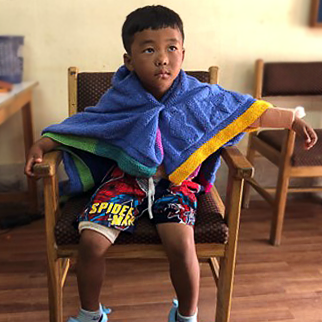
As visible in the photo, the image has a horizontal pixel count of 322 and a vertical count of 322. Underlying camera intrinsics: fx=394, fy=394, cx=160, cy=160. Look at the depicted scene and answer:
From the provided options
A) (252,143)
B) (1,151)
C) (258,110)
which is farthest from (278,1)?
(1,151)

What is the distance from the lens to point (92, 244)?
3.62ft

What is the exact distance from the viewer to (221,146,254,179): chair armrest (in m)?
1.10

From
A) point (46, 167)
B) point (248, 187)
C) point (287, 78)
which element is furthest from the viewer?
point (248, 187)

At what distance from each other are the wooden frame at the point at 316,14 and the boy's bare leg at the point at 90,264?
65.3 inches

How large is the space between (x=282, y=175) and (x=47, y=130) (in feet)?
3.62

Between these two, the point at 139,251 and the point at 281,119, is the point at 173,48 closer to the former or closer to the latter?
the point at 281,119

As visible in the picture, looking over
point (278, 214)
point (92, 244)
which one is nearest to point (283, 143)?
point (278, 214)

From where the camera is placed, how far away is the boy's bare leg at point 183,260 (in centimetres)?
111

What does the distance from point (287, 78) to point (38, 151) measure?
1400mm

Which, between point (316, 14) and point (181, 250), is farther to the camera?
point (316, 14)

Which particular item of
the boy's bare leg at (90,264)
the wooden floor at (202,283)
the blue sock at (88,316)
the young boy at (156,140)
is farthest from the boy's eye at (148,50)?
the wooden floor at (202,283)

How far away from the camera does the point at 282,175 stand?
1.83 m

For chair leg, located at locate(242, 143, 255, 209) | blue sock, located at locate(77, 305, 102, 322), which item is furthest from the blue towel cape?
chair leg, located at locate(242, 143, 255, 209)

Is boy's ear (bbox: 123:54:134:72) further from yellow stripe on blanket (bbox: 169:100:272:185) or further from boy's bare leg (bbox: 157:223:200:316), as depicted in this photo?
boy's bare leg (bbox: 157:223:200:316)
